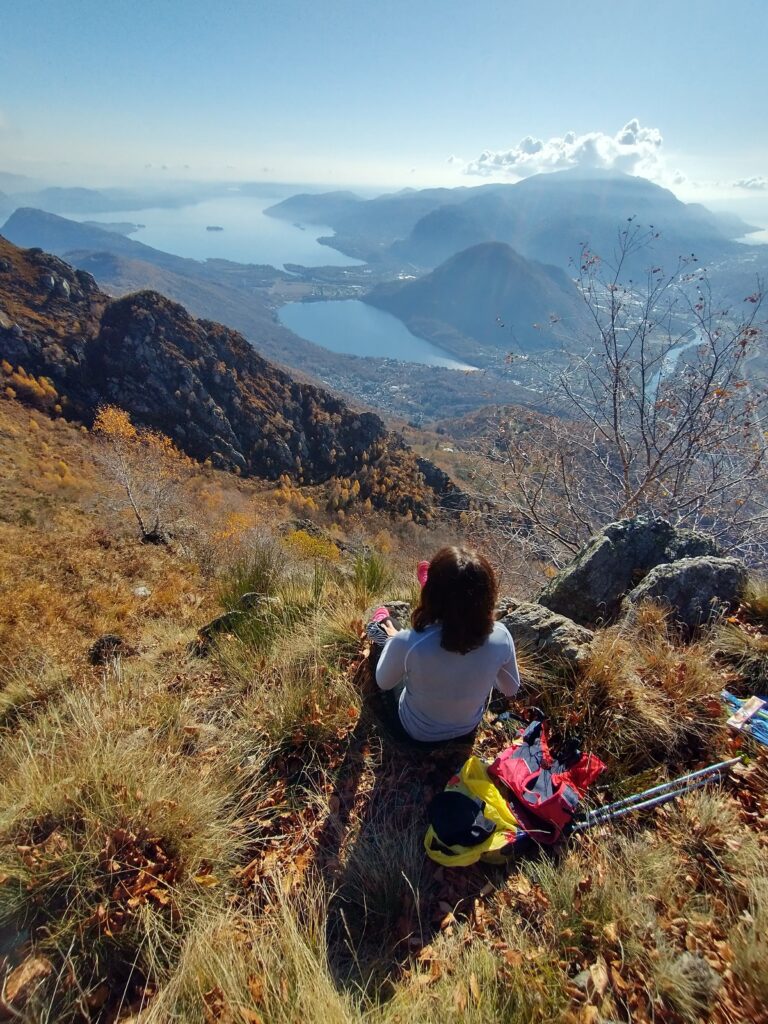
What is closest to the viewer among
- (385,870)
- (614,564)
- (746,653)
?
(385,870)

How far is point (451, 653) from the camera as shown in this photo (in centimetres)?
256

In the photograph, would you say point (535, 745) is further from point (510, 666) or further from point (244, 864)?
point (244, 864)

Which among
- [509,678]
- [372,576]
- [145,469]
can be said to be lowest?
[145,469]

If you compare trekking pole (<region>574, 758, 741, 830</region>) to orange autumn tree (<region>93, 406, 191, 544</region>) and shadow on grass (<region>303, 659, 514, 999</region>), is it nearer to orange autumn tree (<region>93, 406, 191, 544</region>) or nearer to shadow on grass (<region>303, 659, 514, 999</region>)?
shadow on grass (<region>303, 659, 514, 999</region>)

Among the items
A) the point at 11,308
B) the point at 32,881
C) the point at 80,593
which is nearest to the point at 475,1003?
the point at 32,881

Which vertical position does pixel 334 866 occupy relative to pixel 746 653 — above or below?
below

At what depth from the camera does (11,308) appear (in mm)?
60406

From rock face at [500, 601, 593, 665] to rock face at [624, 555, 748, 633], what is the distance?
0.98 m

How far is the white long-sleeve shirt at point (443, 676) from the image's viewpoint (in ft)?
8.55

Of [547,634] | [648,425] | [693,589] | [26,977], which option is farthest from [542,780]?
[648,425]

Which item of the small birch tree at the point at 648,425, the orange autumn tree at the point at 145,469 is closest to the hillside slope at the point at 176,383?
the orange autumn tree at the point at 145,469

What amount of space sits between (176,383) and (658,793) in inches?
2783

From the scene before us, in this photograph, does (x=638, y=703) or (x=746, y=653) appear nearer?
(x=638, y=703)

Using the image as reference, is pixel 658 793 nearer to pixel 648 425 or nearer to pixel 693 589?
pixel 693 589
